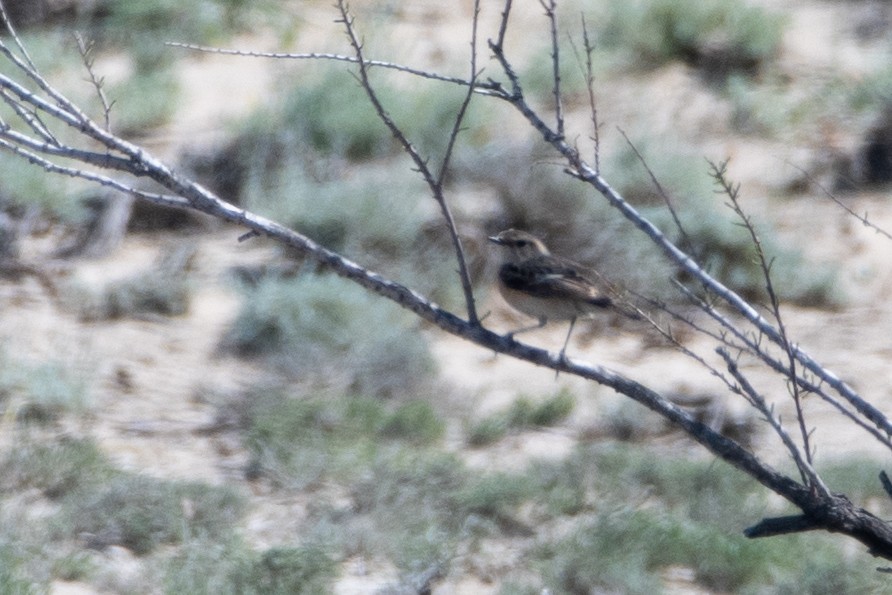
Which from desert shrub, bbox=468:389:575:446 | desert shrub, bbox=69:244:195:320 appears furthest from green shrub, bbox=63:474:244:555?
desert shrub, bbox=69:244:195:320

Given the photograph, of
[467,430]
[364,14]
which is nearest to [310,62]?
[364,14]

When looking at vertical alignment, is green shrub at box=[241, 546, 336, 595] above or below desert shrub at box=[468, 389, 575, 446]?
below

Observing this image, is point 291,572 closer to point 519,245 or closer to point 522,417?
point 519,245

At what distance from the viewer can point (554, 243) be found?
10.2 meters

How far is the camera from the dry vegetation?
267 inches

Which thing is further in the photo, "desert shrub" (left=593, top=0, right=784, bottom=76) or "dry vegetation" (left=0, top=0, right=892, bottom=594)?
"desert shrub" (left=593, top=0, right=784, bottom=76)

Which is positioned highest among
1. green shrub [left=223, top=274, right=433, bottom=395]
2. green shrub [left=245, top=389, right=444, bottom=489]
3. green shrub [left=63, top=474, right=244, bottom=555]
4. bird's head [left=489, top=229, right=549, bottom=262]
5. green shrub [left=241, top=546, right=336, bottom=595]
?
green shrub [left=223, top=274, right=433, bottom=395]

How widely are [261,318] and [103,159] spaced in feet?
17.2

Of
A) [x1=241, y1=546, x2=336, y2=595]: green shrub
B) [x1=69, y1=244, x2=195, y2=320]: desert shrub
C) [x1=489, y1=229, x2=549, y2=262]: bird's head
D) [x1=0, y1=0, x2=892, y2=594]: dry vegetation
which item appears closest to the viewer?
[x1=241, y1=546, x2=336, y2=595]: green shrub

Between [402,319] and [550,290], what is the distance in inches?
106

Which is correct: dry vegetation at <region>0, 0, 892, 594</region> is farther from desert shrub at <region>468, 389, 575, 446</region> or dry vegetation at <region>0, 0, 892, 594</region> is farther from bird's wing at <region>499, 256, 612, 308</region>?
bird's wing at <region>499, 256, 612, 308</region>

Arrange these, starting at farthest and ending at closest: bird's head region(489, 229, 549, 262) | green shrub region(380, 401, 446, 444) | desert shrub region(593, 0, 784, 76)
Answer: desert shrub region(593, 0, 784, 76)
green shrub region(380, 401, 446, 444)
bird's head region(489, 229, 549, 262)

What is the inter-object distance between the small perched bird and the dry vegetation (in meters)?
0.54

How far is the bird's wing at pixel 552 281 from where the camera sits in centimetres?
667
